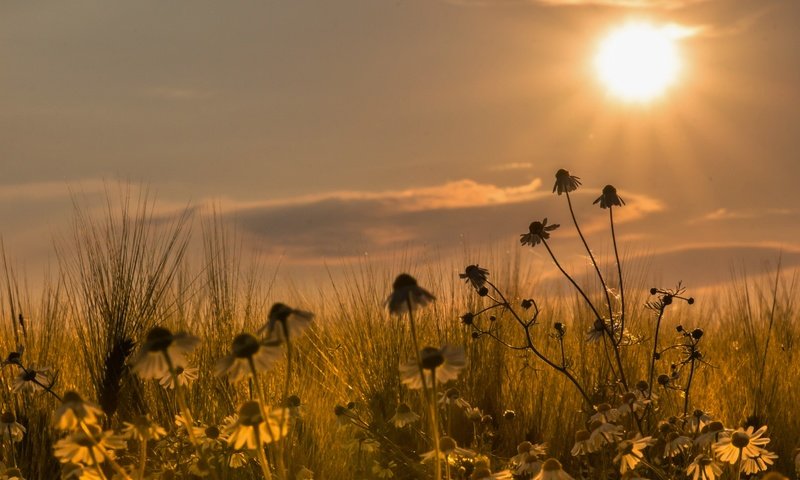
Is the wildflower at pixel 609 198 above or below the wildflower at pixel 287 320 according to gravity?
above

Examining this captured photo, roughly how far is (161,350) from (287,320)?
9.3 inches

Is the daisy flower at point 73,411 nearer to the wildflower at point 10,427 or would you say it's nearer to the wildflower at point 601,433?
the wildflower at point 601,433

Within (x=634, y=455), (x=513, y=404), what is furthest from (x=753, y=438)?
(x=513, y=404)

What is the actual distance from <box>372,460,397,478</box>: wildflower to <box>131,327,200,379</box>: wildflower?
4.50ft

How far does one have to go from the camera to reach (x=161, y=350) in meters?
1.49

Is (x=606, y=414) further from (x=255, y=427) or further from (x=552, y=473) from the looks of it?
(x=255, y=427)

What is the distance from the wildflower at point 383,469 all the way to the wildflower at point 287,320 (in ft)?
4.77

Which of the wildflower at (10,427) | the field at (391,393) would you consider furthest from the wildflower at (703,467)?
the wildflower at (10,427)

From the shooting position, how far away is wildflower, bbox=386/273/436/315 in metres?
1.39

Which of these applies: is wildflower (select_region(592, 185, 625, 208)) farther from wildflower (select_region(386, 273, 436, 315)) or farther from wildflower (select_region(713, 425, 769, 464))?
wildflower (select_region(386, 273, 436, 315))

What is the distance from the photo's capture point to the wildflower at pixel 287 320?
4.70 ft

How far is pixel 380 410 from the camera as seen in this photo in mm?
3963

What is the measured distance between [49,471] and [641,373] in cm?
292

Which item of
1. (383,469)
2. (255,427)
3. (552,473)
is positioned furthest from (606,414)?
(255,427)
